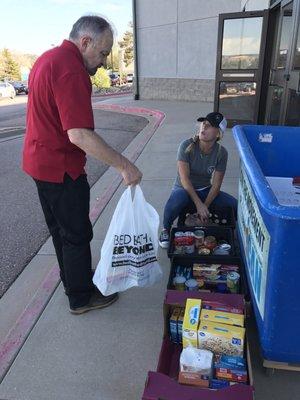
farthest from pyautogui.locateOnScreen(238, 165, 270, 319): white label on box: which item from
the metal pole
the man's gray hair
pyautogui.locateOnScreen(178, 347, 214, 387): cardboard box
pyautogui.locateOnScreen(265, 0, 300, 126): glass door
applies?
the metal pole

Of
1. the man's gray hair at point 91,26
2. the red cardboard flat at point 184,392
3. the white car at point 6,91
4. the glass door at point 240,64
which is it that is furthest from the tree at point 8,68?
the red cardboard flat at point 184,392

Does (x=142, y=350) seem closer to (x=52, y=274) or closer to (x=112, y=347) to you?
(x=112, y=347)

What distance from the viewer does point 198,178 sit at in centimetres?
343

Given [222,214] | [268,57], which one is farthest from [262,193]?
[268,57]

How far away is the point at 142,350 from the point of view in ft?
7.31

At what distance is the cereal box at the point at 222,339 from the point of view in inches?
70.4

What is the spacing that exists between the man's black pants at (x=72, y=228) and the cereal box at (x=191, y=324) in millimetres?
842

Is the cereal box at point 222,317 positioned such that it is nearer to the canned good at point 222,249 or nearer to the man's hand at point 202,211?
the canned good at point 222,249

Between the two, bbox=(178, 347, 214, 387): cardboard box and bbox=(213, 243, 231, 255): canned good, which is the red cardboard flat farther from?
bbox=(213, 243, 231, 255): canned good

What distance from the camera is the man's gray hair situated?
6.48ft

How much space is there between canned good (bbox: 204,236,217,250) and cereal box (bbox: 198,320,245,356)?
1.10 metres

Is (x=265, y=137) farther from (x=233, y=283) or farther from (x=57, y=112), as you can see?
(x=57, y=112)

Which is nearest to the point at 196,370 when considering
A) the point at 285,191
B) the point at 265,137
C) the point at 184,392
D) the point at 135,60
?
the point at 184,392

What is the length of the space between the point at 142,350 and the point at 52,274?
1.10m
